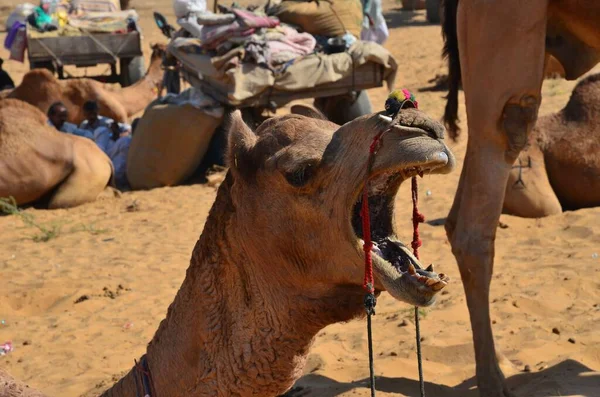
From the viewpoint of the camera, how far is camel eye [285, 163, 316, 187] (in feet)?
7.69

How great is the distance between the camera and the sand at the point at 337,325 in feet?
16.0

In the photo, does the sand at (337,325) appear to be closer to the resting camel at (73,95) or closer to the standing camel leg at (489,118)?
the standing camel leg at (489,118)

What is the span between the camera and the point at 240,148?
2.51m

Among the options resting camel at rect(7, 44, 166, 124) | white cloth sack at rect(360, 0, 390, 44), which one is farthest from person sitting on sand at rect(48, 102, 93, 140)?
white cloth sack at rect(360, 0, 390, 44)

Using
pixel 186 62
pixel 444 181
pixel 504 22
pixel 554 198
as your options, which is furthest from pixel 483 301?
pixel 186 62

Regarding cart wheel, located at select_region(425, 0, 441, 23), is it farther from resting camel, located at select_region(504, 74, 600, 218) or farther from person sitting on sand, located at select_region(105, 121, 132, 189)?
resting camel, located at select_region(504, 74, 600, 218)

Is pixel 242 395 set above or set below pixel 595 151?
above

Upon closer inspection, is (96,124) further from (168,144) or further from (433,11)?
(433,11)

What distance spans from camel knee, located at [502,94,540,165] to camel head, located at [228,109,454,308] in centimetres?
209

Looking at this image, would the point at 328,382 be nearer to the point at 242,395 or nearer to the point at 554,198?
the point at 242,395

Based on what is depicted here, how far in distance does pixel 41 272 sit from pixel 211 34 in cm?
353

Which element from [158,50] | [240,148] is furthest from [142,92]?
[240,148]

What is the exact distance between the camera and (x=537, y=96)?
175 inches

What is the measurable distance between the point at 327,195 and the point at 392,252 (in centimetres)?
21
